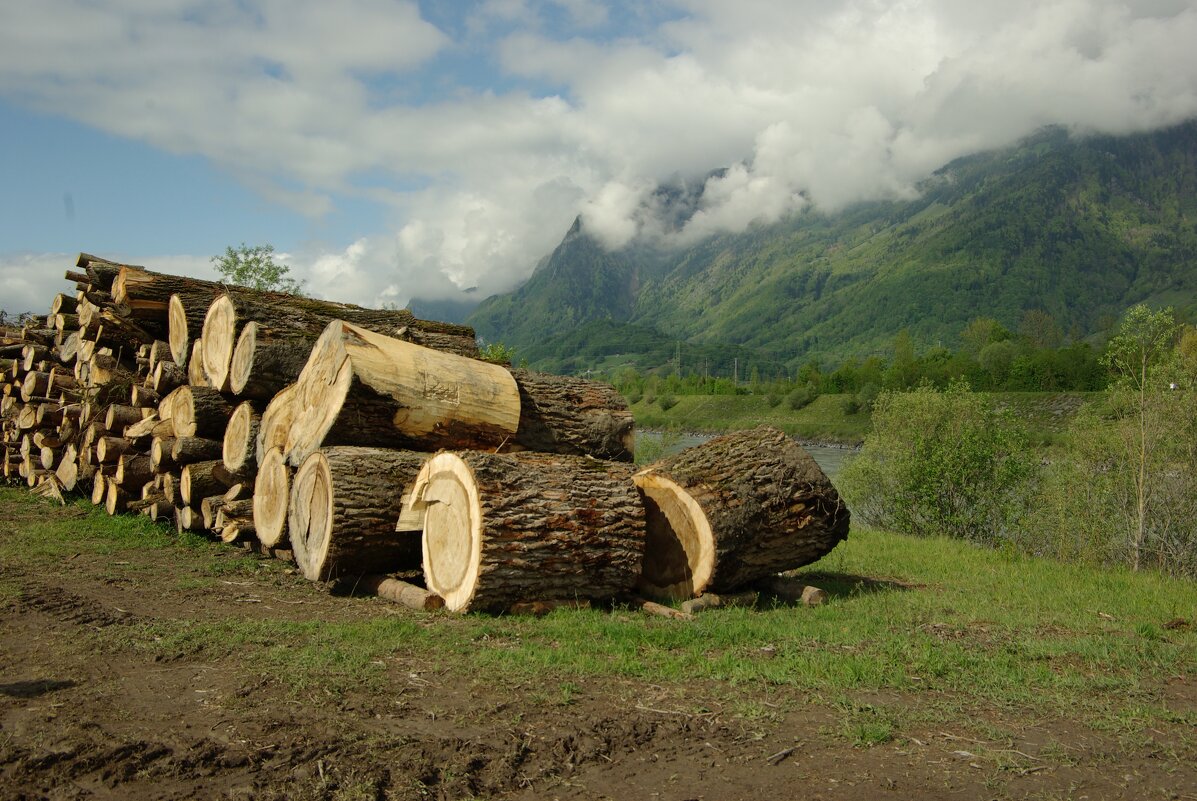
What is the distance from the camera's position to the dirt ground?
428 centimetres

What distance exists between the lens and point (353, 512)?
8.44m

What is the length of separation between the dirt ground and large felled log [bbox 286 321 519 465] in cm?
336

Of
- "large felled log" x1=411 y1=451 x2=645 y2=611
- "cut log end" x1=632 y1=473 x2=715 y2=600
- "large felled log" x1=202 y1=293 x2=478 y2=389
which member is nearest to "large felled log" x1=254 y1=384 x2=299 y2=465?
"large felled log" x1=202 y1=293 x2=478 y2=389

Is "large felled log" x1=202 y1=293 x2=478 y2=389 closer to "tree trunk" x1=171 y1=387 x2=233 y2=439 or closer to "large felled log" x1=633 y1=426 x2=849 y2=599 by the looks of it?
"tree trunk" x1=171 y1=387 x2=233 y2=439

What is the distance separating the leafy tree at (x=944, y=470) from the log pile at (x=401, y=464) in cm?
1284

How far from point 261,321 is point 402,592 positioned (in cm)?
432

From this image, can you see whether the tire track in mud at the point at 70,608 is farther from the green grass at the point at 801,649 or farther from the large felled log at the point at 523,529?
the large felled log at the point at 523,529

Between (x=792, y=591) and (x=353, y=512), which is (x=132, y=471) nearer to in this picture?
(x=353, y=512)

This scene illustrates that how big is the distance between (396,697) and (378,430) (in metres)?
4.21

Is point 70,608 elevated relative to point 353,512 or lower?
lower

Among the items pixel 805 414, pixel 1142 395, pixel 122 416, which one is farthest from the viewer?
pixel 805 414

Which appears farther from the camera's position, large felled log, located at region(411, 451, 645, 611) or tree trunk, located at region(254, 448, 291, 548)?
tree trunk, located at region(254, 448, 291, 548)

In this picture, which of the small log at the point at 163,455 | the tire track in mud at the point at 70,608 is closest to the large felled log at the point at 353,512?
the tire track in mud at the point at 70,608

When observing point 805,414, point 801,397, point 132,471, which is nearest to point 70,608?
point 132,471
